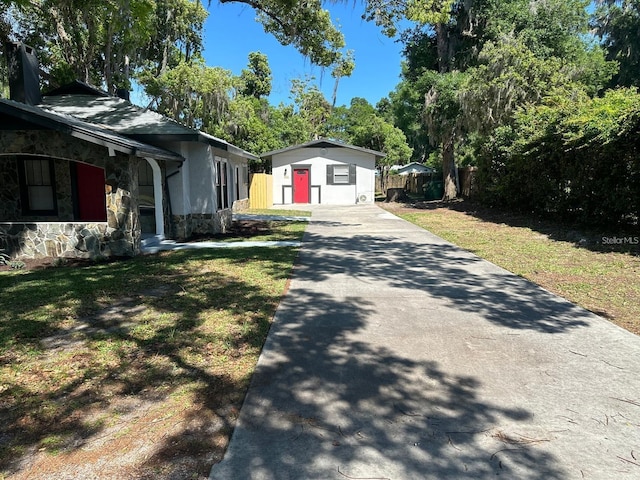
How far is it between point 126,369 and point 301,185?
73.9 feet

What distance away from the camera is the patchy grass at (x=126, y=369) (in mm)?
2598

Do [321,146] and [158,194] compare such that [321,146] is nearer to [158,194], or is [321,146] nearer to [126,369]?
[158,194]

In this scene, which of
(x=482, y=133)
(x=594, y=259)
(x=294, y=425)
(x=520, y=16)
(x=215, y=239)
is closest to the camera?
(x=294, y=425)

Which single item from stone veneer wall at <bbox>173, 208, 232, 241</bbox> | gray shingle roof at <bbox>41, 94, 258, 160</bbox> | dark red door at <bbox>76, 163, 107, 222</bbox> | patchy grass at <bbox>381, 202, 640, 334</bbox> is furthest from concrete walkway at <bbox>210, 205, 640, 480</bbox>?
dark red door at <bbox>76, 163, 107, 222</bbox>

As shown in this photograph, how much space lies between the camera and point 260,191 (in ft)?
77.2

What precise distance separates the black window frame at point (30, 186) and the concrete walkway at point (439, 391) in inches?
302

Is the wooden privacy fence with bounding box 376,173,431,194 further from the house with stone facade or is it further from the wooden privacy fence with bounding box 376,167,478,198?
the house with stone facade

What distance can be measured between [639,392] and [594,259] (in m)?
5.41

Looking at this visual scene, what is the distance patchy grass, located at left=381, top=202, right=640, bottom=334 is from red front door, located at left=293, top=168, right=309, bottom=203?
12380mm

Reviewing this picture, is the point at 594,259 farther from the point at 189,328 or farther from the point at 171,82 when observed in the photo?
the point at 171,82

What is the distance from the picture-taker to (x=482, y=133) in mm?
18875

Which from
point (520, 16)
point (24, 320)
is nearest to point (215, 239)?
point (24, 320)

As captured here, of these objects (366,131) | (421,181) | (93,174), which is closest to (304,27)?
(93,174)

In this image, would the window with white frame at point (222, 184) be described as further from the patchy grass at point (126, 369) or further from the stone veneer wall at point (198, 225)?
the patchy grass at point (126, 369)
